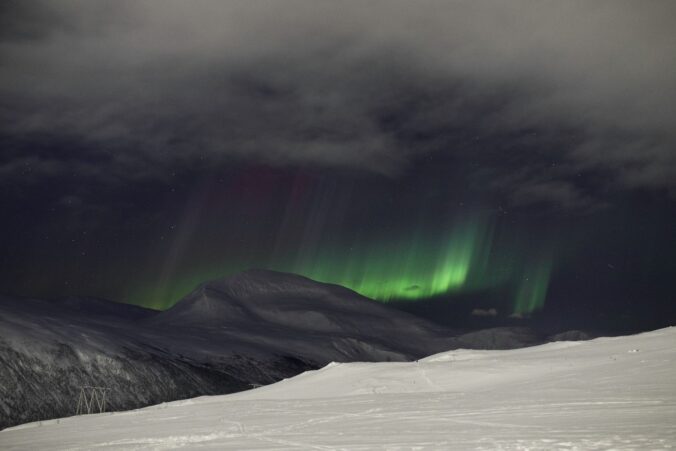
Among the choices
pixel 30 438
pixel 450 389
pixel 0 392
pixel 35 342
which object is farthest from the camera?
pixel 35 342

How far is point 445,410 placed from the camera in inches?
910

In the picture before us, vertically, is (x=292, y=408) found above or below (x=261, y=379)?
above

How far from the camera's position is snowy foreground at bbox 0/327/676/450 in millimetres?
16688

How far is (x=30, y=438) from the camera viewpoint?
27.0m

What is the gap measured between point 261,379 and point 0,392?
79.6m

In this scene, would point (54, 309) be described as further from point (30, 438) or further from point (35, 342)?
point (30, 438)

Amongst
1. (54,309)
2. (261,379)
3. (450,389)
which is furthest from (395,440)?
(54,309)

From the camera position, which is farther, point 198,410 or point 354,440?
point 198,410

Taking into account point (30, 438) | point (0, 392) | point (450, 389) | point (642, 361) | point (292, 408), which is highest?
point (642, 361)

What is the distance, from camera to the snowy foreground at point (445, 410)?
657 inches

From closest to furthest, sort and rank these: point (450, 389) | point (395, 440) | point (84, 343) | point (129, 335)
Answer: point (395, 440) < point (450, 389) < point (84, 343) < point (129, 335)

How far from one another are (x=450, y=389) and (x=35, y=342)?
138 metres

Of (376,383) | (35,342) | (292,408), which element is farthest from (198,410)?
(35,342)

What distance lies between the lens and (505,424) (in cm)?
1850
